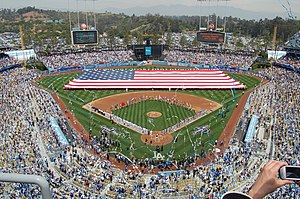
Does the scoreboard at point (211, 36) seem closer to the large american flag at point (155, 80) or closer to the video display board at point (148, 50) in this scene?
the video display board at point (148, 50)

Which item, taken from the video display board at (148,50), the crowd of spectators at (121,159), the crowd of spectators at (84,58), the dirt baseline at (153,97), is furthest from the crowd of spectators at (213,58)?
the crowd of spectators at (121,159)

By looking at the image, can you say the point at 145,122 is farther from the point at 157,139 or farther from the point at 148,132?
the point at 157,139

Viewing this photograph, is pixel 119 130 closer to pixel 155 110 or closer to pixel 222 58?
pixel 155 110

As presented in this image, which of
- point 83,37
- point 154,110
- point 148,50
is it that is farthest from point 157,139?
point 148,50

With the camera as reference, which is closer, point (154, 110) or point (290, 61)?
point (154, 110)

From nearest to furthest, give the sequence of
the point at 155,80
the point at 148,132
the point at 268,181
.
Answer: the point at 268,181 → the point at 148,132 → the point at 155,80
